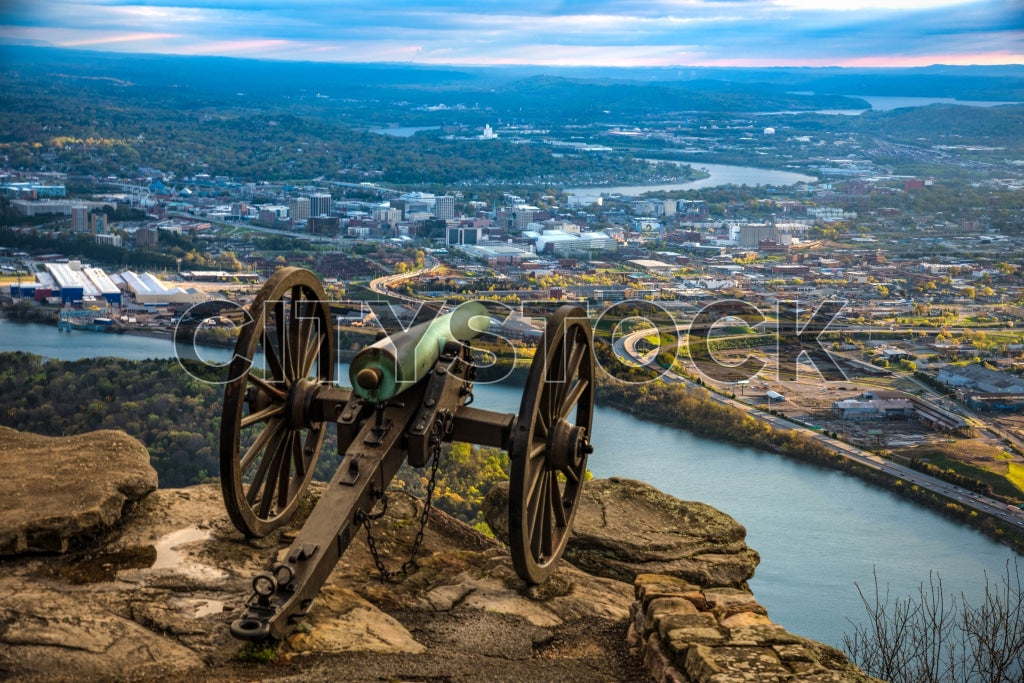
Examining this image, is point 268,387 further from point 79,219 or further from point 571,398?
point 79,219

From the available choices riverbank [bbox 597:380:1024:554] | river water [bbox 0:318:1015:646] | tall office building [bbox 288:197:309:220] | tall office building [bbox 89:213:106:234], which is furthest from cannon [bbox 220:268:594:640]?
tall office building [bbox 288:197:309:220]

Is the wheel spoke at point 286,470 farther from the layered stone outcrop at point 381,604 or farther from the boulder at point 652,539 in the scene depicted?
the boulder at point 652,539

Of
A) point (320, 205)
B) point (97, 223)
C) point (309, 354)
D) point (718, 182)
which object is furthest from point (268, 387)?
point (718, 182)

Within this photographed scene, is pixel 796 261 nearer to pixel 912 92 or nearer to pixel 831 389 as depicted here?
pixel 831 389

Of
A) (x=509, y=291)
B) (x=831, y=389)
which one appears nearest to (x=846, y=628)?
(x=831, y=389)

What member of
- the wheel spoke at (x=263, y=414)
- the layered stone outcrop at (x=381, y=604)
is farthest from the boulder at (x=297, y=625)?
the wheel spoke at (x=263, y=414)

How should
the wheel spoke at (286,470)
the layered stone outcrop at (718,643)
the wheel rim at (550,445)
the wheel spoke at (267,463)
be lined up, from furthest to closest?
1. the wheel spoke at (286,470)
2. the wheel spoke at (267,463)
3. the wheel rim at (550,445)
4. the layered stone outcrop at (718,643)
